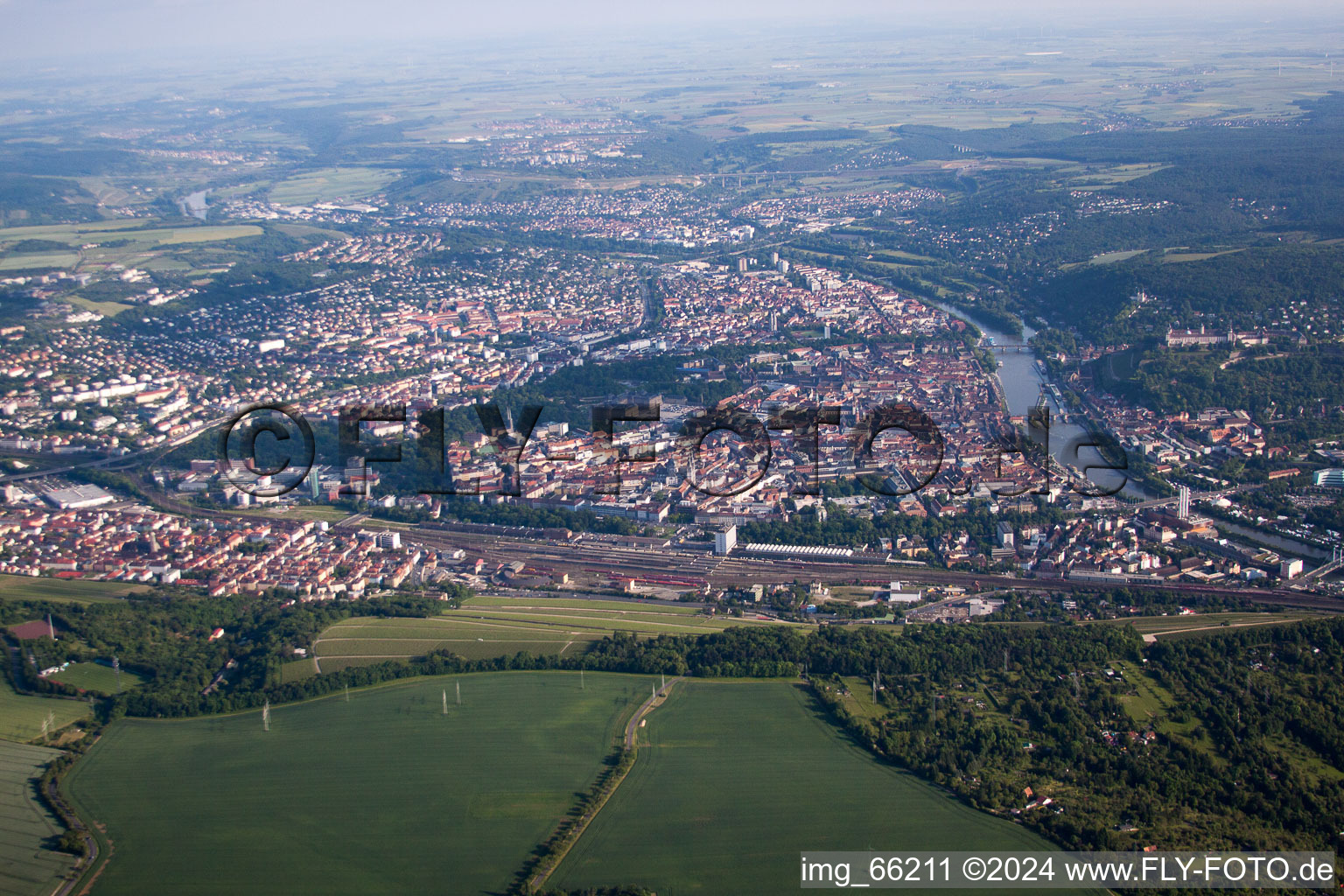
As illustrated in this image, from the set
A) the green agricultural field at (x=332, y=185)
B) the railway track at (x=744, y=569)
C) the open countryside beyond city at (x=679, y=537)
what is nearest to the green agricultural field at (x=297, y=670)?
the open countryside beyond city at (x=679, y=537)

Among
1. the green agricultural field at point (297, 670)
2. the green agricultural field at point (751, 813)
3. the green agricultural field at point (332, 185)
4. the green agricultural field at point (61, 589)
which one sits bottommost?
the green agricultural field at point (751, 813)

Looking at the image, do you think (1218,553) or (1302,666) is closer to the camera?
(1302,666)

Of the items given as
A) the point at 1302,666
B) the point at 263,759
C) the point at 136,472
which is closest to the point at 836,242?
the point at 136,472

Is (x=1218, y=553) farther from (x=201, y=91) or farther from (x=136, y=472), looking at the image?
(x=201, y=91)

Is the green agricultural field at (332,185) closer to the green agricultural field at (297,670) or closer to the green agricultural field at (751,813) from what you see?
the green agricultural field at (297,670)

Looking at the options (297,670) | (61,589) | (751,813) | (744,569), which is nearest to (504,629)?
(297,670)
